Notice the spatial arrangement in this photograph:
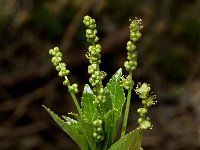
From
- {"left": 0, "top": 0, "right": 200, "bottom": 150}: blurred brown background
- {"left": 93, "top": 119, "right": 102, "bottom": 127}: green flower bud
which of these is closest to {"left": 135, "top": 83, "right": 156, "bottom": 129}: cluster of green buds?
{"left": 93, "top": 119, "right": 102, "bottom": 127}: green flower bud

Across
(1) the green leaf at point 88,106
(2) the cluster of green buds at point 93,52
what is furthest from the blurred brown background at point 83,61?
(2) the cluster of green buds at point 93,52

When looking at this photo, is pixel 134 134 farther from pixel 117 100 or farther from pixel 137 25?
pixel 137 25

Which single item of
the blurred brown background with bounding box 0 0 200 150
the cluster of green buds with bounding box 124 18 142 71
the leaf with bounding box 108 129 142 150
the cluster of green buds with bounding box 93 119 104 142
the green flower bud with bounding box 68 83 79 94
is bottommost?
the leaf with bounding box 108 129 142 150

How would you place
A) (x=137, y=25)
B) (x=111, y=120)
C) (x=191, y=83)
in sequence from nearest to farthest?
(x=137, y=25)
(x=111, y=120)
(x=191, y=83)

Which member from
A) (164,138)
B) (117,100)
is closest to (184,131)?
(164,138)

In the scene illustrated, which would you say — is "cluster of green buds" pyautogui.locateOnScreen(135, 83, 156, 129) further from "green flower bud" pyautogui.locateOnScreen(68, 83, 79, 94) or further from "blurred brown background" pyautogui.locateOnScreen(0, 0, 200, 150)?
"blurred brown background" pyautogui.locateOnScreen(0, 0, 200, 150)

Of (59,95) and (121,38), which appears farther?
(121,38)
